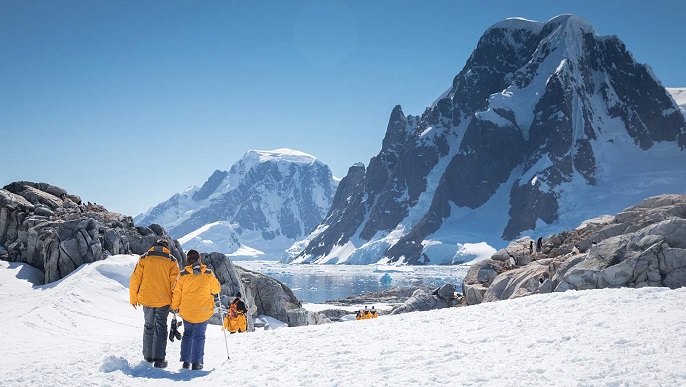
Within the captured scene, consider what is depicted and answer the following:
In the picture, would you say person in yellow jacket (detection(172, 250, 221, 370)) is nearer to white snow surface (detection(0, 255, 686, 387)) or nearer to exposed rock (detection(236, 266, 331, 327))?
white snow surface (detection(0, 255, 686, 387))

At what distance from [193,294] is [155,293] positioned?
0.74 metres

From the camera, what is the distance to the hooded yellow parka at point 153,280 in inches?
369

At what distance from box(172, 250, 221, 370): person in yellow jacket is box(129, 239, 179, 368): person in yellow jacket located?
26cm

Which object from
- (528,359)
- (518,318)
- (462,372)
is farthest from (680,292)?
(462,372)

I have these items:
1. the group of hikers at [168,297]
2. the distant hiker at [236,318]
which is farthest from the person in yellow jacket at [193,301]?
the distant hiker at [236,318]

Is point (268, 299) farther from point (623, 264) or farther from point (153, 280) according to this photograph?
point (153, 280)

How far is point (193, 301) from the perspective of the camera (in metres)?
9.27

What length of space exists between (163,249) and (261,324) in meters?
→ 19.4

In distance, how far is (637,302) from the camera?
1051cm

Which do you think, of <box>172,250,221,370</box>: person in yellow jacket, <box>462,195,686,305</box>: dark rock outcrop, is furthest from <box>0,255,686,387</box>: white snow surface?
<box>462,195,686,305</box>: dark rock outcrop

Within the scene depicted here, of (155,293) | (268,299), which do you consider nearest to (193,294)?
(155,293)

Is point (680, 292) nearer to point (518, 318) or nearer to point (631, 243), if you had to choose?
point (518, 318)

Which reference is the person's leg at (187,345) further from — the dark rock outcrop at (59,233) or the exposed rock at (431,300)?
the exposed rock at (431,300)

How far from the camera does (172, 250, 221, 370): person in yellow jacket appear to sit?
898cm
